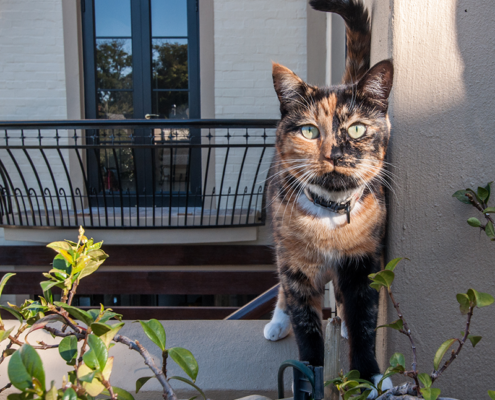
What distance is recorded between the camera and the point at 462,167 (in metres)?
0.84

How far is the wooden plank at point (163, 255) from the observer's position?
11.2ft

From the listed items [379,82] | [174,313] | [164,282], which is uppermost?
[379,82]

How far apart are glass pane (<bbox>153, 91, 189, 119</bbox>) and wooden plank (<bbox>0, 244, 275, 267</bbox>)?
5.06 ft

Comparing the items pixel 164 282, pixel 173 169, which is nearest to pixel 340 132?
pixel 164 282

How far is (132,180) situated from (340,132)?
363cm

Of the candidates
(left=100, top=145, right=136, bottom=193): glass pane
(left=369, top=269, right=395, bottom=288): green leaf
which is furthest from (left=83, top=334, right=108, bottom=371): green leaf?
(left=100, top=145, right=136, bottom=193): glass pane

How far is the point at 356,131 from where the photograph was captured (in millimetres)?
911

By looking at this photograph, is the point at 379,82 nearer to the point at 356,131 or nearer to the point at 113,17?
the point at 356,131

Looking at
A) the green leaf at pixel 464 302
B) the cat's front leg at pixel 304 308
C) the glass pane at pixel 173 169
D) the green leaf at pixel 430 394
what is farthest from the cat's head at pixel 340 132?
the glass pane at pixel 173 169

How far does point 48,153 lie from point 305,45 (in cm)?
280

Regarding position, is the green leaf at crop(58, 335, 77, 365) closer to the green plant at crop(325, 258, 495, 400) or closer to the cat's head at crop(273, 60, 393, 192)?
the green plant at crop(325, 258, 495, 400)

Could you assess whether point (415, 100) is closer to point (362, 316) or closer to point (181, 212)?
point (362, 316)

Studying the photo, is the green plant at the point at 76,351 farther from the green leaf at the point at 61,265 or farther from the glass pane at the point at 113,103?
the glass pane at the point at 113,103

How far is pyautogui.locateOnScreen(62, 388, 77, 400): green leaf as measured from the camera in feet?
1.10
